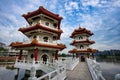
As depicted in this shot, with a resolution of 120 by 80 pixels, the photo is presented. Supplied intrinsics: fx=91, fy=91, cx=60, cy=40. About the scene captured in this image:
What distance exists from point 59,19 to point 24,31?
7.34 metres

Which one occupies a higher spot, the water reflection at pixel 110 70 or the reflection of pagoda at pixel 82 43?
the reflection of pagoda at pixel 82 43

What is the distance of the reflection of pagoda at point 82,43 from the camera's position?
2552cm

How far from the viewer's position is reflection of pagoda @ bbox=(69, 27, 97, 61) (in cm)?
2552

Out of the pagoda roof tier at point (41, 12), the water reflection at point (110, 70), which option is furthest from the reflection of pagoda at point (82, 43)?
the pagoda roof tier at point (41, 12)

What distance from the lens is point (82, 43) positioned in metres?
26.5

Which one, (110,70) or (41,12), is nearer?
(41,12)

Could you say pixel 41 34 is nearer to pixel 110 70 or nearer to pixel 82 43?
pixel 82 43

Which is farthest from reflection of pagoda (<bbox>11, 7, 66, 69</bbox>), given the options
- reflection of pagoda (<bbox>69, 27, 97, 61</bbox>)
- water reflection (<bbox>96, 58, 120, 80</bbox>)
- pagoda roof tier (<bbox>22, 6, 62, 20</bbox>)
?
water reflection (<bbox>96, 58, 120, 80</bbox>)

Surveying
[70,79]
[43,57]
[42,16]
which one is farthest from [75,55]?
[70,79]

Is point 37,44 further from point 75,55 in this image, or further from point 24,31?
point 75,55

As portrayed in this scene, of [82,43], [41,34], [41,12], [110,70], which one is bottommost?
[110,70]

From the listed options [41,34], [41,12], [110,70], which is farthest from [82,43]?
[110,70]

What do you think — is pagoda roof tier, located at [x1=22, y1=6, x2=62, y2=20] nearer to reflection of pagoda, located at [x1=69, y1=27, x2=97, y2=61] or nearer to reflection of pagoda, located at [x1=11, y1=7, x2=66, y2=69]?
reflection of pagoda, located at [x1=11, y1=7, x2=66, y2=69]

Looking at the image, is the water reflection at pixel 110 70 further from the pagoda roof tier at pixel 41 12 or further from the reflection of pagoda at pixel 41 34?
the pagoda roof tier at pixel 41 12
